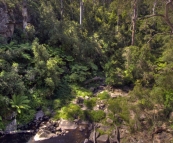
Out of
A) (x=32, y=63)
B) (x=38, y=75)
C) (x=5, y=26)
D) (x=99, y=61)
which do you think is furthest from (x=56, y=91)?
(x=5, y=26)

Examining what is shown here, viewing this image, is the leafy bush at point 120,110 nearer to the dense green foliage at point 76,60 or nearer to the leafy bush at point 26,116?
the dense green foliage at point 76,60

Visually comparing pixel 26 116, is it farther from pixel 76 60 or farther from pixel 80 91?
pixel 76 60

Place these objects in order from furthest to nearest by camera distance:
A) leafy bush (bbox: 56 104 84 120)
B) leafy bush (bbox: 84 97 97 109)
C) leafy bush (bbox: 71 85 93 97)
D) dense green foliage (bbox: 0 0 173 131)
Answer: leafy bush (bbox: 71 85 93 97)
leafy bush (bbox: 84 97 97 109)
leafy bush (bbox: 56 104 84 120)
dense green foliage (bbox: 0 0 173 131)

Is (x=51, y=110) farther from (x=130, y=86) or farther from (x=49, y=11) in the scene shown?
(x=49, y=11)

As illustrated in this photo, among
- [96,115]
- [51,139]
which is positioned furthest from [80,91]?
[51,139]

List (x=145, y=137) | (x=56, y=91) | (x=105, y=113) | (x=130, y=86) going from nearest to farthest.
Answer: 1. (x=145, y=137)
2. (x=105, y=113)
3. (x=56, y=91)
4. (x=130, y=86)

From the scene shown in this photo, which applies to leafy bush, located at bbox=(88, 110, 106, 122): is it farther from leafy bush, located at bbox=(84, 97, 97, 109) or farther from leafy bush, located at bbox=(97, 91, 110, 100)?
leafy bush, located at bbox=(97, 91, 110, 100)

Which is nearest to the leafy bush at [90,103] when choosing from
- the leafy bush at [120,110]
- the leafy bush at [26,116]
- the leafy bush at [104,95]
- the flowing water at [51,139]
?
the leafy bush at [104,95]

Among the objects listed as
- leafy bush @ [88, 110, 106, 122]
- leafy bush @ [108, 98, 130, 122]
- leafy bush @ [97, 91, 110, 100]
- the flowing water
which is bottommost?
the flowing water

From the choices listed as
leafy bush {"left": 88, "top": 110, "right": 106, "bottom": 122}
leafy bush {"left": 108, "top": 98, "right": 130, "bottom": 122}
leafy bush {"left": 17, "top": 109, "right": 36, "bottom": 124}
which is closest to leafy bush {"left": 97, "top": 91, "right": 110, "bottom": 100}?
leafy bush {"left": 88, "top": 110, "right": 106, "bottom": 122}
